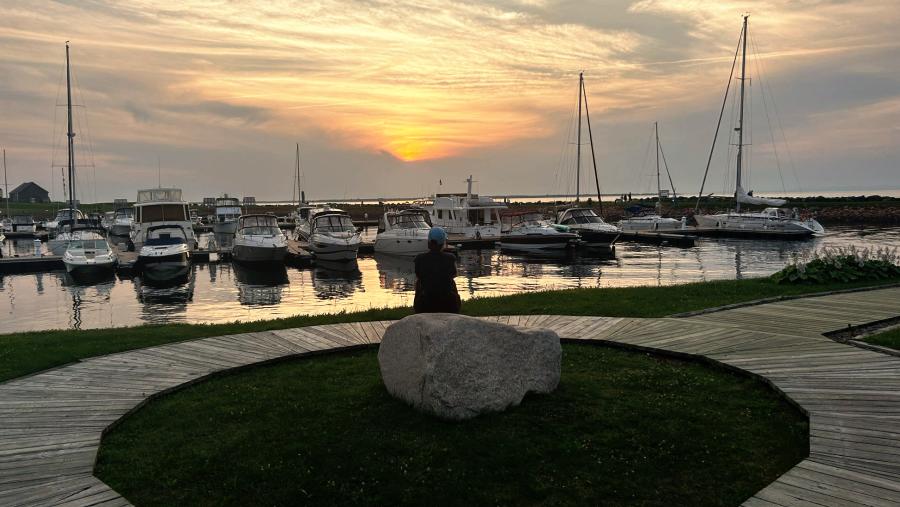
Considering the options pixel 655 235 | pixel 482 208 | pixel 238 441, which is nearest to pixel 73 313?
pixel 238 441

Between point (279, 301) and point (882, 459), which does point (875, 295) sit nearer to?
point (882, 459)

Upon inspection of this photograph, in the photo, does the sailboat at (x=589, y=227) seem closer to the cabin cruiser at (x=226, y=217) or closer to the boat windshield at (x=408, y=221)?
the boat windshield at (x=408, y=221)

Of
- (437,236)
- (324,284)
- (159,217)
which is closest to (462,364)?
(437,236)

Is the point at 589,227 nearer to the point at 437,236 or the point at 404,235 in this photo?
the point at 404,235

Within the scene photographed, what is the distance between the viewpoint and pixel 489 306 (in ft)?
54.0

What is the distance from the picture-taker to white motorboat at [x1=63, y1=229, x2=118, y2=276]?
36.8 meters

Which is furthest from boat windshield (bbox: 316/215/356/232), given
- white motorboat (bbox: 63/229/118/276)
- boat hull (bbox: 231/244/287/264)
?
white motorboat (bbox: 63/229/118/276)

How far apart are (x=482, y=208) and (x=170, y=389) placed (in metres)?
51.5

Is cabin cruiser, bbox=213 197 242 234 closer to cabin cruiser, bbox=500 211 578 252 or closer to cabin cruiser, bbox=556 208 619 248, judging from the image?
cabin cruiser, bbox=500 211 578 252

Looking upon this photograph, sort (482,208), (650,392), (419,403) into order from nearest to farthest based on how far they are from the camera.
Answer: (419,403) → (650,392) → (482,208)

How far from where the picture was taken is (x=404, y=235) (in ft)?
159

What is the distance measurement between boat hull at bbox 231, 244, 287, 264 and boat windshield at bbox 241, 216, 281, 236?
1.87 meters

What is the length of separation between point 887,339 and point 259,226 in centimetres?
4077

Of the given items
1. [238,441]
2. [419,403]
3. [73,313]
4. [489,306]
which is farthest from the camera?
[73,313]
